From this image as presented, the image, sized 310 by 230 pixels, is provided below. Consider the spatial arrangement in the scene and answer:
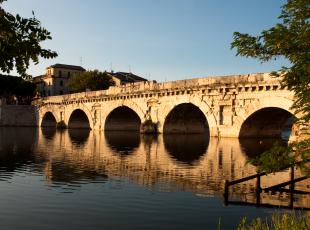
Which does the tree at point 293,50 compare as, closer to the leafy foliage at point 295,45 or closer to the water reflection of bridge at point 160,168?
the leafy foliage at point 295,45

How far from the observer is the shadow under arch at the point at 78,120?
78.6 metres

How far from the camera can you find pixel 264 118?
4334cm

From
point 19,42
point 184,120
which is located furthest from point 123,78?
point 19,42

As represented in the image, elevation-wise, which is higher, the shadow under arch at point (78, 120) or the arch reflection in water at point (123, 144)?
the shadow under arch at point (78, 120)

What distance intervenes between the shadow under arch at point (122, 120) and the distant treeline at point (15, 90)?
101 ft

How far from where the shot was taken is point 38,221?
12180mm

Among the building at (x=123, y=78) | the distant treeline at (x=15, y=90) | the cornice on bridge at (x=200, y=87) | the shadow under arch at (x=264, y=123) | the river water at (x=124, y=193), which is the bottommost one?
the river water at (x=124, y=193)

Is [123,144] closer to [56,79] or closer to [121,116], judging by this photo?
[121,116]

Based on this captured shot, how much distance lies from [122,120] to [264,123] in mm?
30386

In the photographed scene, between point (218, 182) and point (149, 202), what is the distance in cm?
528

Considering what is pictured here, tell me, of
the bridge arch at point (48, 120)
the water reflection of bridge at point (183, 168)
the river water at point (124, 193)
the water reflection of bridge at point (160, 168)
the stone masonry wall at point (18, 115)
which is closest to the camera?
the river water at point (124, 193)

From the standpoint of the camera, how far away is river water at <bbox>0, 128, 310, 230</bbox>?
485 inches

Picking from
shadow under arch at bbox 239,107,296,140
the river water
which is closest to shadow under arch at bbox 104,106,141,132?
shadow under arch at bbox 239,107,296,140

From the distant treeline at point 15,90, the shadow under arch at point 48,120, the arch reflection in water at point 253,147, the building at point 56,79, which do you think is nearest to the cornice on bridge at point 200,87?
the arch reflection in water at point 253,147
